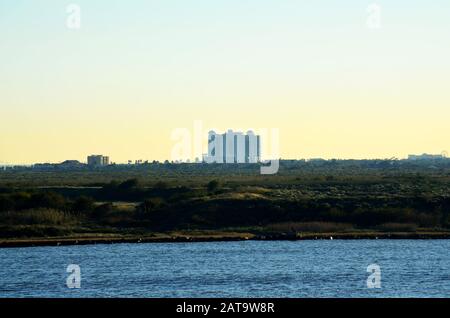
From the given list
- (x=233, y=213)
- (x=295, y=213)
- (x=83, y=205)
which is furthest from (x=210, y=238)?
(x=83, y=205)

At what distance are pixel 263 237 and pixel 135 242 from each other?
10.4 m

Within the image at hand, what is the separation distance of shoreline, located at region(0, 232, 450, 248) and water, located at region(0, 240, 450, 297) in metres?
2.42

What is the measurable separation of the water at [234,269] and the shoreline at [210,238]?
2.42 meters

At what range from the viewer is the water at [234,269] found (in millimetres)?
41844

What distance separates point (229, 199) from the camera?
299ft

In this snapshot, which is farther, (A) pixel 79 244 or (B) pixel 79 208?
(B) pixel 79 208

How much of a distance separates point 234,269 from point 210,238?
23471 mm

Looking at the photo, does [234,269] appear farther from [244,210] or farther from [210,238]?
[244,210]

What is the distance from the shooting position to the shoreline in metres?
71.5

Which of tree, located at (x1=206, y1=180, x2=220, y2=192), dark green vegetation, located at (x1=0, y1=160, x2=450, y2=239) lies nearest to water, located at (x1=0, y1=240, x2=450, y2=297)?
dark green vegetation, located at (x1=0, y1=160, x2=450, y2=239)
